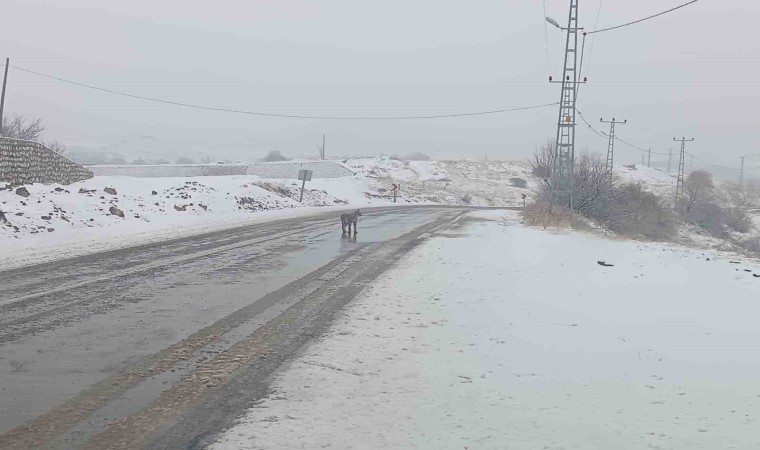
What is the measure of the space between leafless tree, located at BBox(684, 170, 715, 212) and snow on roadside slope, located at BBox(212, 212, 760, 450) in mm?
68961

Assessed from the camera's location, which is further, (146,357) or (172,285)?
(172,285)

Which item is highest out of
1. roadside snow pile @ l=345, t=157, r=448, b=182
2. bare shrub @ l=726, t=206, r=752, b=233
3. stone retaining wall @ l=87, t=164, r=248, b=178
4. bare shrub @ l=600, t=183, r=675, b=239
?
roadside snow pile @ l=345, t=157, r=448, b=182

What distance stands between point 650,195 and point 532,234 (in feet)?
111

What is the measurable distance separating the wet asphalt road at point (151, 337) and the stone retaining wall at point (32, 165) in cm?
840

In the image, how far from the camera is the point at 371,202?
49812mm

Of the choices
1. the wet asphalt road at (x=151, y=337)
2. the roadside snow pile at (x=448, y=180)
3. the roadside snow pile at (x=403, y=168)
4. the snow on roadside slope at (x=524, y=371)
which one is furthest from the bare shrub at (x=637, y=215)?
the roadside snow pile at (x=403, y=168)

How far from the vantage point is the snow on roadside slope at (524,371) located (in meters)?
3.97

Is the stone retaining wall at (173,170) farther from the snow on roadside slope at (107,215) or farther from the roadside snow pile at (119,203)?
the snow on roadside slope at (107,215)

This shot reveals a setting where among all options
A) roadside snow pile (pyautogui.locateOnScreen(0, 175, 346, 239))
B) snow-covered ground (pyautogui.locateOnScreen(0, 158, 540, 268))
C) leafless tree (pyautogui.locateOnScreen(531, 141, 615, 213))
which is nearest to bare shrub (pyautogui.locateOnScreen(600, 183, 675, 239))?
leafless tree (pyautogui.locateOnScreen(531, 141, 615, 213))

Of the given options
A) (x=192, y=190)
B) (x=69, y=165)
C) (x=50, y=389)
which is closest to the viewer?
(x=50, y=389)

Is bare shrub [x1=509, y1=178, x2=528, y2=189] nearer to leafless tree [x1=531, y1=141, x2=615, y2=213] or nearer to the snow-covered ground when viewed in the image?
the snow-covered ground

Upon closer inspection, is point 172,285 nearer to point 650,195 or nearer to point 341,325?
point 341,325

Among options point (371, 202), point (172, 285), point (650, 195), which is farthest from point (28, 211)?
point (650, 195)

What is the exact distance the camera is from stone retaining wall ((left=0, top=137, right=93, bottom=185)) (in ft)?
59.7
